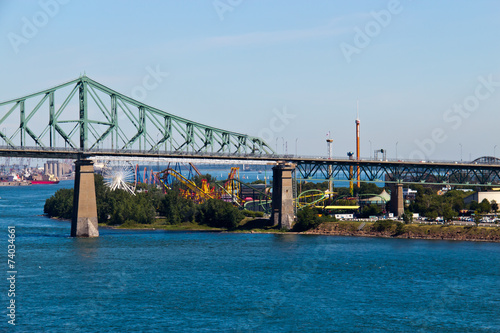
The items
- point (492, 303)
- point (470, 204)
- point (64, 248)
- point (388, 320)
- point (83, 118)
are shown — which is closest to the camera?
point (388, 320)

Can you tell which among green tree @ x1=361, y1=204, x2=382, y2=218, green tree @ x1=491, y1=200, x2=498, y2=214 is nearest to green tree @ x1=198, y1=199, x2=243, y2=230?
green tree @ x1=361, y1=204, x2=382, y2=218

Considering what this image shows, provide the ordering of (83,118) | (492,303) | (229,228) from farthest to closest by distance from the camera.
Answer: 1. (229,228)
2. (83,118)
3. (492,303)

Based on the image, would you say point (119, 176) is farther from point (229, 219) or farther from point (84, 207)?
point (84, 207)

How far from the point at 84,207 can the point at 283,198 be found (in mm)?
33876

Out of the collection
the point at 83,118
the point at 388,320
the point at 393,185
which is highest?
the point at 83,118

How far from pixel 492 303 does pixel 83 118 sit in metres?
77.0

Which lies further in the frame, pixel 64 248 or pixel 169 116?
pixel 169 116

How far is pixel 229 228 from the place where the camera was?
126375 mm

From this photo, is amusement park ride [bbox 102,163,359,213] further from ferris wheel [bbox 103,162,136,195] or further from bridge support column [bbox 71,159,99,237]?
bridge support column [bbox 71,159,99,237]

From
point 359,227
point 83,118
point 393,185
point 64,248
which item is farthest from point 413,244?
point 83,118

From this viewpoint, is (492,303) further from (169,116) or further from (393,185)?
(169,116)

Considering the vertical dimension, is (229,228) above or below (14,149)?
below

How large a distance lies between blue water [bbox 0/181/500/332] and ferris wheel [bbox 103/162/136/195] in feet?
222

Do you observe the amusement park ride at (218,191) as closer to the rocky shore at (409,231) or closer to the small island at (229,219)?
the small island at (229,219)
